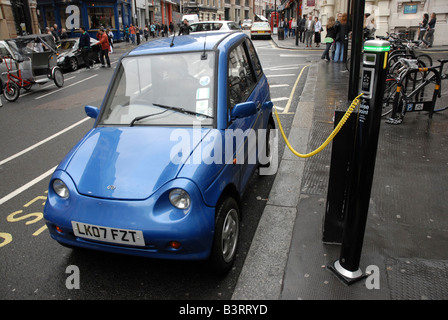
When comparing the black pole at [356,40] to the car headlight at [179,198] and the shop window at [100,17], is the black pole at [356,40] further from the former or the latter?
the shop window at [100,17]

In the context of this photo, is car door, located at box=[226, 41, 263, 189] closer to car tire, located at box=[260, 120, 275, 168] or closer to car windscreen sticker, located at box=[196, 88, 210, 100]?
car windscreen sticker, located at box=[196, 88, 210, 100]

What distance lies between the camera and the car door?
12.1ft

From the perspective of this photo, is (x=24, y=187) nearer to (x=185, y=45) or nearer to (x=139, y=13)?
(x=185, y=45)

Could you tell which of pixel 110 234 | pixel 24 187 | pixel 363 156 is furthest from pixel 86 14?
pixel 363 156

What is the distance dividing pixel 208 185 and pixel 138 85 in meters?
1.70

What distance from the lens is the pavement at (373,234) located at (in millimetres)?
2936

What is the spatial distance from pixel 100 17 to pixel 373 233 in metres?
37.6

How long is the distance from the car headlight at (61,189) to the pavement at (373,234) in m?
1.65

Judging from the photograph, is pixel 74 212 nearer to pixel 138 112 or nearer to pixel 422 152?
pixel 138 112

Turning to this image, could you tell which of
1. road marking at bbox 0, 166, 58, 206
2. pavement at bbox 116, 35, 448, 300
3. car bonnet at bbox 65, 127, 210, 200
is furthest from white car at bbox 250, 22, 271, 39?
car bonnet at bbox 65, 127, 210, 200

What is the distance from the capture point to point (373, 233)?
3.63 metres

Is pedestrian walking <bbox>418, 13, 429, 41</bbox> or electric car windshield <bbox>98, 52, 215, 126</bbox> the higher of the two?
pedestrian walking <bbox>418, 13, 429, 41</bbox>

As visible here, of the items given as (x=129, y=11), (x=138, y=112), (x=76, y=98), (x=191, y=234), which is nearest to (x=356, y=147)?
(x=191, y=234)

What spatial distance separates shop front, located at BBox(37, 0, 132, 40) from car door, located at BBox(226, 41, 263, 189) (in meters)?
33.9
